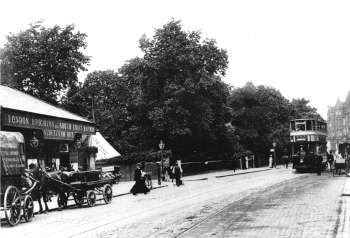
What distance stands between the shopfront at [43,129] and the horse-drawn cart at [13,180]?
3872mm

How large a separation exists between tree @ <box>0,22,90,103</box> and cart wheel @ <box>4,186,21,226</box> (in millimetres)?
29184

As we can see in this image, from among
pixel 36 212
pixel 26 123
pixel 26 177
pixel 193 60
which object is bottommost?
pixel 36 212

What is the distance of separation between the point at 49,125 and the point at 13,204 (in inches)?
A: 408

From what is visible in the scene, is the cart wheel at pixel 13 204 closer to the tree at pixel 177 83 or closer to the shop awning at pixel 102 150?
the shop awning at pixel 102 150

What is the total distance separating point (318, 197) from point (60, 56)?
2981cm

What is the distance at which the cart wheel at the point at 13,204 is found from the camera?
12.2m

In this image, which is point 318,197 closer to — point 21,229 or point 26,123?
point 21,229

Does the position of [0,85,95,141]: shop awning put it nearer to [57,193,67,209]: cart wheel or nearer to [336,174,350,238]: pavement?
[57,193,67,209]: cart wheel

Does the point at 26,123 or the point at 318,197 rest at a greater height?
the point at 26,123

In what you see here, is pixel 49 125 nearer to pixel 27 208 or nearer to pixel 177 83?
pixel 27 208

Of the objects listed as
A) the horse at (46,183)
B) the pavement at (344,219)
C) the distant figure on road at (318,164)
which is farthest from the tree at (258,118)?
the pavement at (344,219)

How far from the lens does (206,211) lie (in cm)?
1384

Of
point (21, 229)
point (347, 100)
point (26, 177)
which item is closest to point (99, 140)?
point (26, 177)

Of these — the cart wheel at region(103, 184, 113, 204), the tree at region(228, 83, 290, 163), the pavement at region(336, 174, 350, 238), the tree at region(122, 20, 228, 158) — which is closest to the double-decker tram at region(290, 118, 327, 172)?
the tree at region(122, 20, 228, 158)
